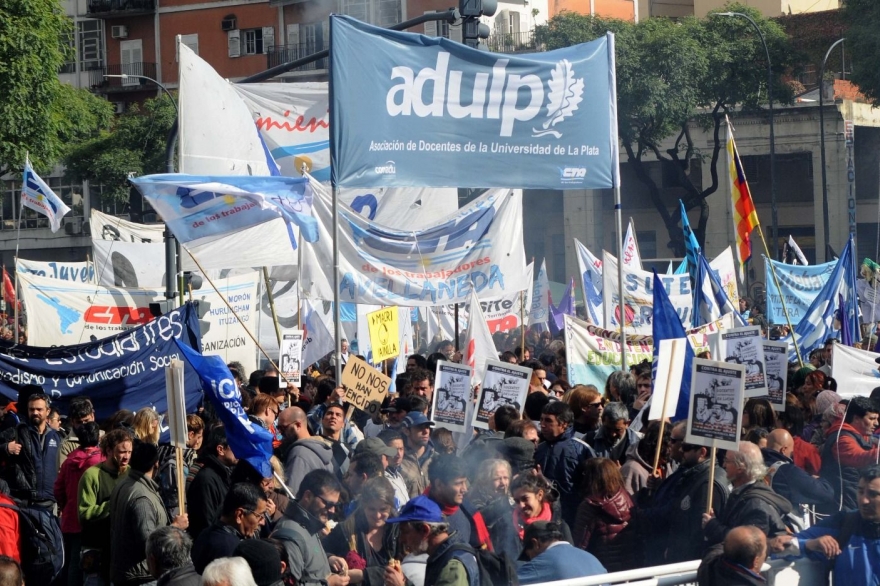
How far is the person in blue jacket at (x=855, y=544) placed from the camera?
6059 millimetres

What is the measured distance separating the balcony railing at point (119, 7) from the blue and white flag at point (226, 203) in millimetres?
53638

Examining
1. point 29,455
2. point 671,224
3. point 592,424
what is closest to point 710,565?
point 592,424

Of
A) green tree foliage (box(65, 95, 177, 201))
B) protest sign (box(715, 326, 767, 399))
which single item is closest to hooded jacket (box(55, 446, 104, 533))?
protest sign (box(715, 326, 767, 399))

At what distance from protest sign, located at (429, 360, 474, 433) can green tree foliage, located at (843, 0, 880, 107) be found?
31172 mm

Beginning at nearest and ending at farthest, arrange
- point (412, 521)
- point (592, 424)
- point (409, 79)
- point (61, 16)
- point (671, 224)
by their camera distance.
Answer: point (412, 521)
point (592, 424)
point (409, 79)
point (61, 16)
point (671, 224)

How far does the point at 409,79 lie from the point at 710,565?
230 inches

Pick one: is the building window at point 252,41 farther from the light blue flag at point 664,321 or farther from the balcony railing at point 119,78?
the light blue flag at point 664,321

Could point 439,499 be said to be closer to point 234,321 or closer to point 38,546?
point 38,546

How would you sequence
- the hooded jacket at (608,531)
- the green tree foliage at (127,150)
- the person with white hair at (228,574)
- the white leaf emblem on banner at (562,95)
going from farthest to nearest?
1. the green tree foliage at (127,150)
2. the white leaf emblem on banner at (562,95)
3. the hooded jacket at (608,531)
4. the person with white hair at (228,574)

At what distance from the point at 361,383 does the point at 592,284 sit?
9829mm

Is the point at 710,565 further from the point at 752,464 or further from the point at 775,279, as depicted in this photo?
the point at 775,279

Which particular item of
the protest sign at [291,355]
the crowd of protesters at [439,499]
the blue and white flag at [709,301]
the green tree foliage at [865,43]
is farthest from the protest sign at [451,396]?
the green tree foliage at [865,43]

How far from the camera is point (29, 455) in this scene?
8898 millimetres

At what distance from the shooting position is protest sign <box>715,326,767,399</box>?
382 inches
